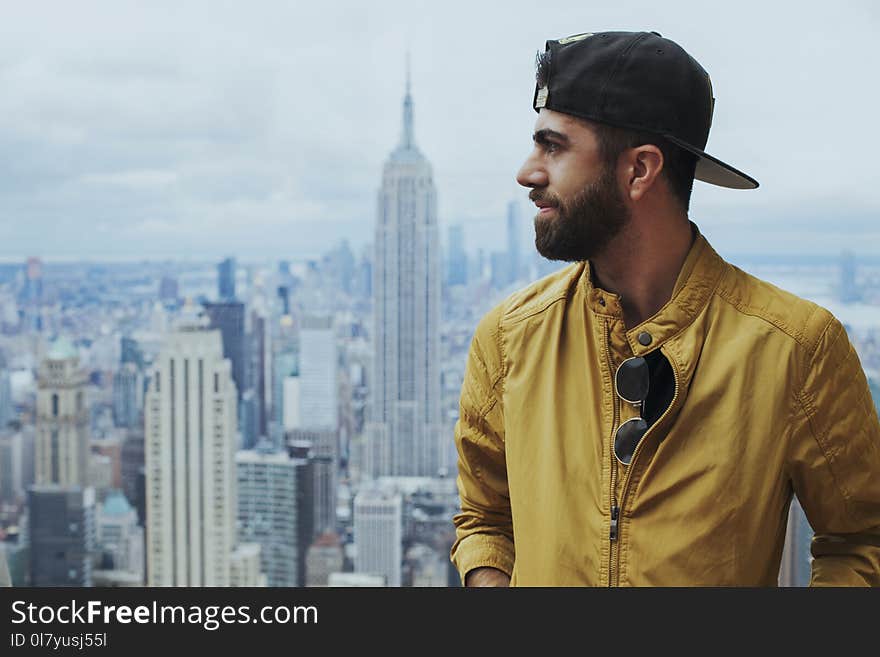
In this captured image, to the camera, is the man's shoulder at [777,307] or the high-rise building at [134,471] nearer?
the man's shoulder at [777,307]

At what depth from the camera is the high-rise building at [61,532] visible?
916cm

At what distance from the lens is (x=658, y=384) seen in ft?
3.07

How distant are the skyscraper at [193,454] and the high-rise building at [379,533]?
5.97 feet

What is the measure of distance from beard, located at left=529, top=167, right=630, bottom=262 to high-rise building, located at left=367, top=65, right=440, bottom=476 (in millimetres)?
7152

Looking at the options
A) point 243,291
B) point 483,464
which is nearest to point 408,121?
point 243,291

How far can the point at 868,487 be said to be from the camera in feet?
2.98

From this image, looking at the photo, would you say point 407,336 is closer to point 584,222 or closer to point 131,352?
point 131,352

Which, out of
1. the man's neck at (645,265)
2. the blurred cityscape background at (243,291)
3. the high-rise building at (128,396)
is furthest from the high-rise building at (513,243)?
the man's neck at (645,265)

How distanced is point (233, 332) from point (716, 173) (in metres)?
9.63

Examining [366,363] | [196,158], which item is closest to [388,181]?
[366,363]

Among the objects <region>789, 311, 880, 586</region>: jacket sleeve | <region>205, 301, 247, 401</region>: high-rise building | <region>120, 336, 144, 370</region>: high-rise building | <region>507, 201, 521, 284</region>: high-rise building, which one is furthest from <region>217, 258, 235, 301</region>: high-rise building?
<region>789, 311, 880, 586</region>: jacket sleeve

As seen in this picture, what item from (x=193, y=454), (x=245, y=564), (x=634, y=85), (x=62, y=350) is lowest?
(x=245, y=564)

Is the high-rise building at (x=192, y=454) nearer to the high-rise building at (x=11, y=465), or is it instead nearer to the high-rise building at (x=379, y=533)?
the high-rise building at (x=11, y=465)
